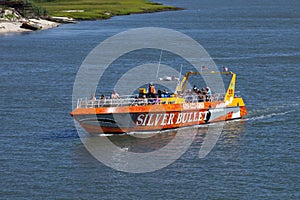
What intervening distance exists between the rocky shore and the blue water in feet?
121

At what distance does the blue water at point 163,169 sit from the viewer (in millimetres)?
34469

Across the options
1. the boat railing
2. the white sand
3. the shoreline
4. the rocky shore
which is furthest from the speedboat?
the white sand

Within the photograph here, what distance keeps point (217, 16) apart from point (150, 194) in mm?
125369

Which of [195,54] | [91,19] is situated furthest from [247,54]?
[91,19]

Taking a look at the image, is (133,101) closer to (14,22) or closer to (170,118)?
(170,118)

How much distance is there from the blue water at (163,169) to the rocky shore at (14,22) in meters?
36.9

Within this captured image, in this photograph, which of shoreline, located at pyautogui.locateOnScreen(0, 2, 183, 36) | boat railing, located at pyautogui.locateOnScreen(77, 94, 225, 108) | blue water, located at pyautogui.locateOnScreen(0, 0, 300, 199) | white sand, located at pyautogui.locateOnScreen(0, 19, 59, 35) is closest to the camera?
blue water, located at pyautogui.locateOnScreen(0, 0, 300, 199)

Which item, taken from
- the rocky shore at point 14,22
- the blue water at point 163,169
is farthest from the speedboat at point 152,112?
the rocky shore at point 14,22

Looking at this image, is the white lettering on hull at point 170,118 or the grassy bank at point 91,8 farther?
the grassy bank at point 91,8

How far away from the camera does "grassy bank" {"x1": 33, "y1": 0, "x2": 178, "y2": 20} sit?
15500 centimetres

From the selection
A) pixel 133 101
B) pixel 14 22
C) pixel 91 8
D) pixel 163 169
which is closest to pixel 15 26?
pixel 14 22

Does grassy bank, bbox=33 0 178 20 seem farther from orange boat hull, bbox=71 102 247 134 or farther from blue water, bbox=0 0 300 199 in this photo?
orange boat hull, bbox=71 102 247 134

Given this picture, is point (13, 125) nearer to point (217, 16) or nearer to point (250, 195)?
point (250, 195)

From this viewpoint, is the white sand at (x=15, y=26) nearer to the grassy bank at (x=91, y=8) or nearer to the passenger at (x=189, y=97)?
the grassy bank at (x=91, y=8)
